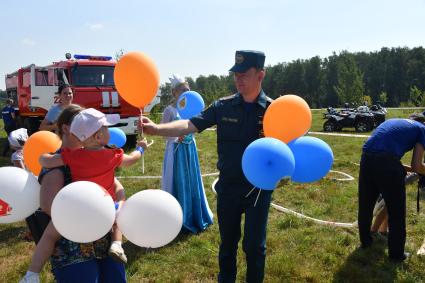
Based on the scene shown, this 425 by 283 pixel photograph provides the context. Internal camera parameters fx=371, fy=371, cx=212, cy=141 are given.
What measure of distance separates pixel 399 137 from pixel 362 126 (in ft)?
47.6

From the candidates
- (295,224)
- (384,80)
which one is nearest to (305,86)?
(384,80)

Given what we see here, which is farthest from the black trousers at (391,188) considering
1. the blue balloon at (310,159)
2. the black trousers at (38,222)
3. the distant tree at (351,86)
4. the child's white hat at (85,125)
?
the distant tree at (351,86)

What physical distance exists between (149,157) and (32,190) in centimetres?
861

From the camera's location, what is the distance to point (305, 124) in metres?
3.02

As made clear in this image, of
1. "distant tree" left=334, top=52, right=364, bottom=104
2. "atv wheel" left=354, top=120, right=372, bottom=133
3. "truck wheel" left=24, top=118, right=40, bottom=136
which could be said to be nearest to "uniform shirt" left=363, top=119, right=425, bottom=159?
"truck wheel" left=24, top=118, right=40, bottom=136

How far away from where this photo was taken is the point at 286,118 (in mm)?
2893

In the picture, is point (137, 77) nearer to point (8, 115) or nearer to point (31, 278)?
point (31, 278)

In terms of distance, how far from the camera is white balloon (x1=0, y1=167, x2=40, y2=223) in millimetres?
2242

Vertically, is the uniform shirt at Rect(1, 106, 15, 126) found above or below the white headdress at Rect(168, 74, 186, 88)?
below

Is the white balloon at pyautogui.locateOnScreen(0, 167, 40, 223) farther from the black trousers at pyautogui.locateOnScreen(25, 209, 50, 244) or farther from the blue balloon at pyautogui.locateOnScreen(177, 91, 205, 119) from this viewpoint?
the blue balloon at pyautogui.locateOnScreen(177, 91, 205, 119)

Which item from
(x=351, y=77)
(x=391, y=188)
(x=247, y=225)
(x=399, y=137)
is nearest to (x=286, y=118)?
(x=247, y=225)

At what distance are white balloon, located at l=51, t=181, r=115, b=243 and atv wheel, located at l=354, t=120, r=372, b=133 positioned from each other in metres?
17.2

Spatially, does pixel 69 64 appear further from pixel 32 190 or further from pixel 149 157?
pixel 32 190

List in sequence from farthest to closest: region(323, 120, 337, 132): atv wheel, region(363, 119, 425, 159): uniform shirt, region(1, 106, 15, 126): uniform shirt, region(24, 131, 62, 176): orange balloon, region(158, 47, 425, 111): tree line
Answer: region(158, 47, 425, 111): tree line, region(323, 120, 337, 132): atv wheel, region(1, 106, 15, 126): uniform shirt, region(363, 119, 425, 159): uniform shirt, region(24, 131, 62, 176): orange balloon
